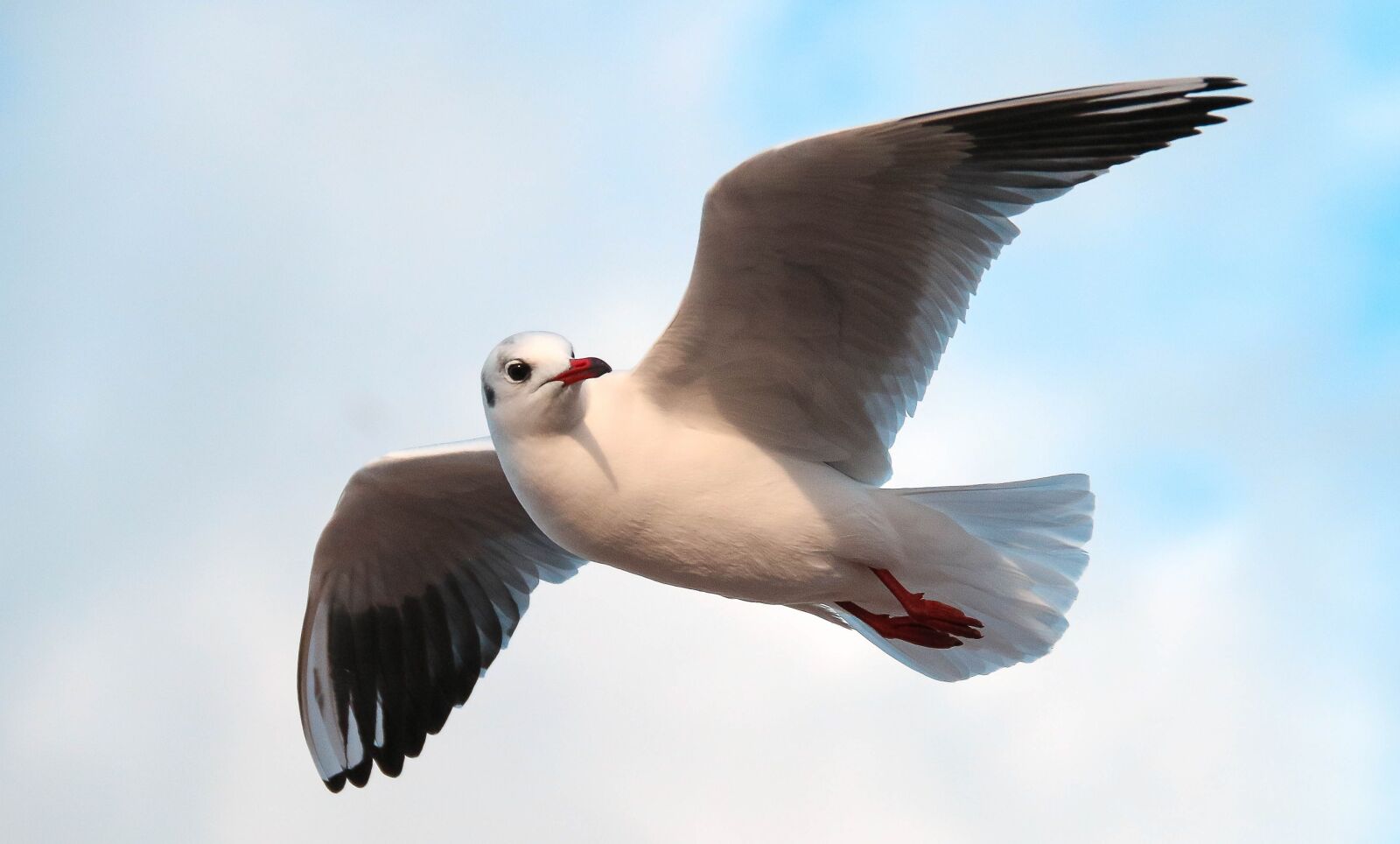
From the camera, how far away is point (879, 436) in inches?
214

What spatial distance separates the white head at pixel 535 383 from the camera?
4691mm

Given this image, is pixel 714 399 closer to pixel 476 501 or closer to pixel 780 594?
pixel 780 594

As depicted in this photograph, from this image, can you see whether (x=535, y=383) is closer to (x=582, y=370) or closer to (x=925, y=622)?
(x=582, y=370)

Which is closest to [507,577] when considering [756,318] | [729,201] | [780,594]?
[780,594]

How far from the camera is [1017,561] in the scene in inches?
215

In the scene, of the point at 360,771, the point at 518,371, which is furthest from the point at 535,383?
the point at 360,771

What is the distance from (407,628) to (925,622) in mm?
2417

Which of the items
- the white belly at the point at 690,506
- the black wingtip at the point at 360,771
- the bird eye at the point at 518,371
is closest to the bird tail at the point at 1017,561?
the white belly at the point at 690,506

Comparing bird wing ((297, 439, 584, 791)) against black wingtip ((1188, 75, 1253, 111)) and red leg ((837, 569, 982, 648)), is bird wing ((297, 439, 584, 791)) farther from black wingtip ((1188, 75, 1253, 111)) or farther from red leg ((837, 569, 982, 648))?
black wingtip ((1188, 75, 1253, 111))

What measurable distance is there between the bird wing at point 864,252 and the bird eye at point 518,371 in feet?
1.47

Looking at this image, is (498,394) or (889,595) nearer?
(498,394)

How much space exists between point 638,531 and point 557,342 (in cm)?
64

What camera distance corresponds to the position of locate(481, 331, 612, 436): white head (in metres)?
4.69

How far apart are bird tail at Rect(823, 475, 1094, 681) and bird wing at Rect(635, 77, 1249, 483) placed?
36 cm
